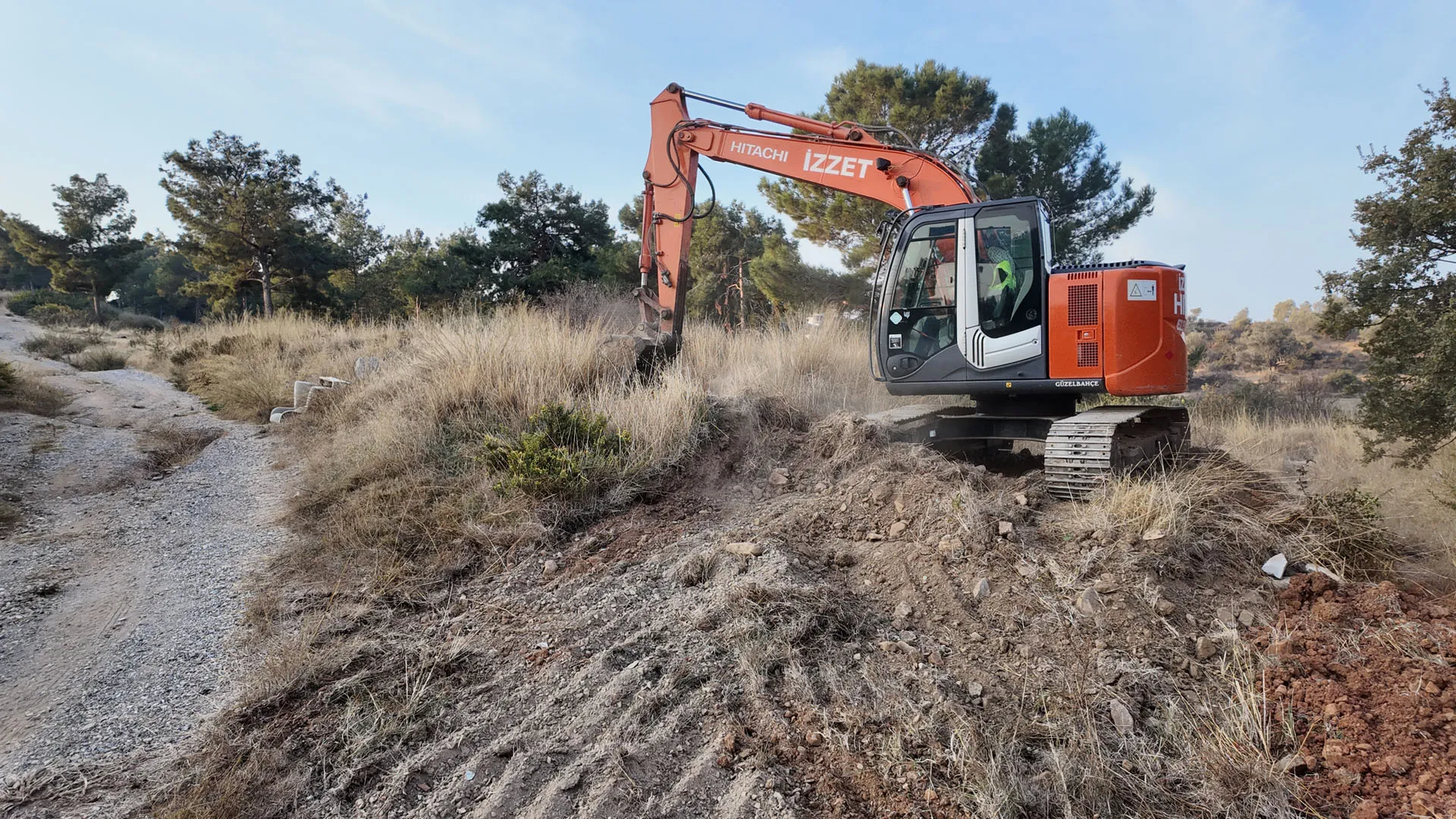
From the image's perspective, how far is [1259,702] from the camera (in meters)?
2.74


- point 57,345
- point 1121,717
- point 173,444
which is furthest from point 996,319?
point 57,345

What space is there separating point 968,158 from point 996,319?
1398 cm

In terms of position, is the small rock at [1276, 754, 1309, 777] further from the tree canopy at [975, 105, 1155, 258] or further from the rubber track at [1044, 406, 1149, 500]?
the tree canopy at [975, 105, 1155, 258]

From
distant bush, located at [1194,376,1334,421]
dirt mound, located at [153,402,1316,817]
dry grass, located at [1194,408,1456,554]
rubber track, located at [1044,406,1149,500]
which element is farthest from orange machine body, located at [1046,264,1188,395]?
distant bush, located at [1194,376,1334,421]

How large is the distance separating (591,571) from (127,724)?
2.15 metres

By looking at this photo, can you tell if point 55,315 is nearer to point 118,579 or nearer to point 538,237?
point 538,237

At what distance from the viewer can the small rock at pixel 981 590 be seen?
3.56m

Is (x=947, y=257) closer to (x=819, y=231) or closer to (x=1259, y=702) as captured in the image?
(x=1259, y=702)

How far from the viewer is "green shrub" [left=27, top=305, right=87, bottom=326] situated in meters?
23.9

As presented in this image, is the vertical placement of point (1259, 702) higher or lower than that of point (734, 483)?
lower

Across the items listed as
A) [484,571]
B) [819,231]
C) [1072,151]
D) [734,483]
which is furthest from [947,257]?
[1072,151]

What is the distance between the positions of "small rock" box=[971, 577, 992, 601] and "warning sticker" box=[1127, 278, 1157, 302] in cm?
295

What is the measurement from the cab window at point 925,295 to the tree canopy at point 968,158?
36.7 feet

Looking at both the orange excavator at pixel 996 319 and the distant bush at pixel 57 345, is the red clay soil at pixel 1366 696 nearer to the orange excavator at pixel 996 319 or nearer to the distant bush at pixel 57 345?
the orange excavator at pixel 996 319
